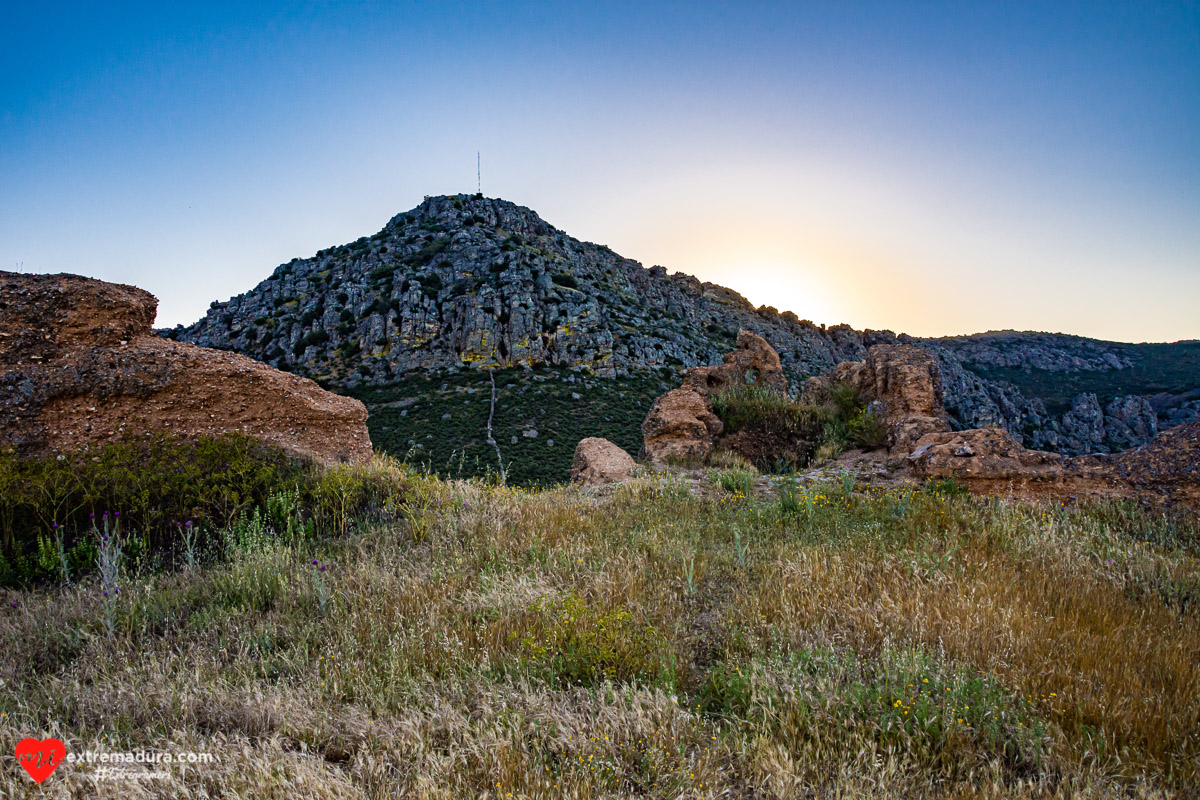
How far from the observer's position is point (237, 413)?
6.99 meters

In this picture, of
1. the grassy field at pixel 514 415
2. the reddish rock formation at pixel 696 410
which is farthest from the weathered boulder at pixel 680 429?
the grassy field at pixel 514 415

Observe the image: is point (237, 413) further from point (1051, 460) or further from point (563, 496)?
point (1051, 460)

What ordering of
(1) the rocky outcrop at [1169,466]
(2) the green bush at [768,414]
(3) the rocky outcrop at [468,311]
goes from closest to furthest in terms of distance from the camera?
1. (1) the rocky outcrop at [1169,466]
2. (2) the green bush at [768,414]
3. (3) the rocky outcrop at [468,311]

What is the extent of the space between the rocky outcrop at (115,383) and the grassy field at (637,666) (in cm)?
238

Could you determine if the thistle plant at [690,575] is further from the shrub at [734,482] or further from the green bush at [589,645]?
the shrub at [734,482]

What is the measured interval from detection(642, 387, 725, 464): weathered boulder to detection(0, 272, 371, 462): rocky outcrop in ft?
18.7

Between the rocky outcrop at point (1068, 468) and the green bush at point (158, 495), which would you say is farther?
the rocky outcrop at point (1068, 468)

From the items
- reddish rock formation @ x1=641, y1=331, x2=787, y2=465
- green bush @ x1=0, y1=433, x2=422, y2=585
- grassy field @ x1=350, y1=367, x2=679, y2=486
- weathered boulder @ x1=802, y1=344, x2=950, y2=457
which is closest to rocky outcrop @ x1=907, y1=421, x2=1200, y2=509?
weathered boulder @ x1=802, y1=344, x2=950, y2=457

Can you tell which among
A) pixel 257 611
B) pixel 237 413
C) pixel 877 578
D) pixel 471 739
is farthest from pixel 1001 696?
pixel 237 413

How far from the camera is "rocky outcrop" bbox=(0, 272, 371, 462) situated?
586 centimetres

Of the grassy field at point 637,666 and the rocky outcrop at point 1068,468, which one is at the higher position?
the rocky outcrop at point 1068,468

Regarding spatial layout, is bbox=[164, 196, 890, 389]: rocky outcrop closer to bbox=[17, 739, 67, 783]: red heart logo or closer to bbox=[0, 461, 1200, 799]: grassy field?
bbox=[0, 461, 1200, 799]: grassy field

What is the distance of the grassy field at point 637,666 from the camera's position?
2.11m

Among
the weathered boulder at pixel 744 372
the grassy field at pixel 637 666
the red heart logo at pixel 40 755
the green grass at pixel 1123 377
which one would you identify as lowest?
the red heart logo at pixel 40 755
